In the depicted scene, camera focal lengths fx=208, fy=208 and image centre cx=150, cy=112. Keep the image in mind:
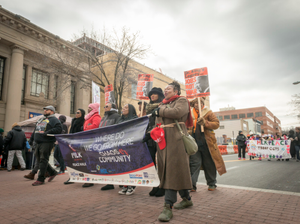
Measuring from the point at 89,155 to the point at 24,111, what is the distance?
59.6 ft

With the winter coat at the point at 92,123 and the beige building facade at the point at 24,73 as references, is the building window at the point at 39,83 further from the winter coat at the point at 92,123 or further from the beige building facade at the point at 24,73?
the winter coat at the point at 92,123

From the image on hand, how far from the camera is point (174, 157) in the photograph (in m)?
3.05

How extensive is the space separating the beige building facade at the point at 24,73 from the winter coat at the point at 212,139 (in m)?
16.9

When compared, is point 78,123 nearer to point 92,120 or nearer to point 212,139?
point 92,120

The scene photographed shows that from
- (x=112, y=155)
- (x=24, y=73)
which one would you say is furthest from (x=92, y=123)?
(x=24, y=73)

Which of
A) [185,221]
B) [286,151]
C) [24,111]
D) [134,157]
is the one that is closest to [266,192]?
[185,221]

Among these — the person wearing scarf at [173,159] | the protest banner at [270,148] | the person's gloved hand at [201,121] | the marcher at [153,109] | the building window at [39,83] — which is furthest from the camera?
the building window at [39,83]

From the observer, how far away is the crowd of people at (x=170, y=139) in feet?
9.95

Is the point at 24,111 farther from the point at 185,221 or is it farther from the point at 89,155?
the point at 185,221

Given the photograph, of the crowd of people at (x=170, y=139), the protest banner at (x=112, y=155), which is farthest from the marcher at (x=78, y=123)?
the protest banner at (x=112, y=155)

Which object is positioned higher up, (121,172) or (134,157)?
(134,157)

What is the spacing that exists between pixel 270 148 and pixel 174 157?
12.8m

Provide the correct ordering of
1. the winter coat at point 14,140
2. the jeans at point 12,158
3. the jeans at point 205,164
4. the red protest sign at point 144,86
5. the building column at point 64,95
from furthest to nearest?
the building column at point 64,95, the jeans at point 12,158, the winter coat at point 14,140, the red protest sign at point 144,86, the jeans at point 205,164

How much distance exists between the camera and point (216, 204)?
3496 mm
